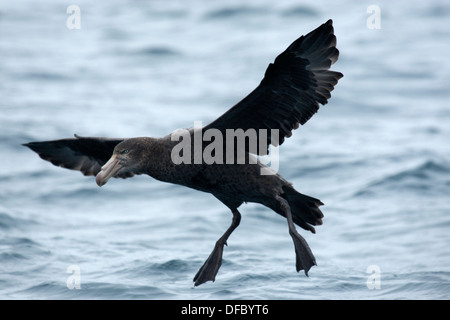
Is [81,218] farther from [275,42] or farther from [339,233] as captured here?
[275,42]

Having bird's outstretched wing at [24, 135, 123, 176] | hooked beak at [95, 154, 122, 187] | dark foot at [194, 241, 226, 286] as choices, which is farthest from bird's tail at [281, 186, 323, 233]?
bird's outstretched wing at [24, 135, 123, 176]

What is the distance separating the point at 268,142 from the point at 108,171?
163cm

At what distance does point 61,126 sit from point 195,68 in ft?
16.0

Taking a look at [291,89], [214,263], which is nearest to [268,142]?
[291,89]

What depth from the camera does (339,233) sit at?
1236 cm

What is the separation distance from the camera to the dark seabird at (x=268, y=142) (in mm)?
8016

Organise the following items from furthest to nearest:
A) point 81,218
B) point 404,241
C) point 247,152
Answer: point 81,218 → point 404,241 → point 247,152

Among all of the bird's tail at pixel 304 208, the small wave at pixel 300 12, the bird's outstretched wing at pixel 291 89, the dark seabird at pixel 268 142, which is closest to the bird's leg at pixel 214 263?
the dark seabird at pixel 268 142

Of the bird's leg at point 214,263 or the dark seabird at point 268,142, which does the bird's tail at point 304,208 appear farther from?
the bird's leg at point 214,263

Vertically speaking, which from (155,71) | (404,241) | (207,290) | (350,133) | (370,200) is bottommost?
(207,290)

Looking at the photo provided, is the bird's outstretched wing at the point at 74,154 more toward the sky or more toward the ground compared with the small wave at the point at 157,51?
more toward the ground

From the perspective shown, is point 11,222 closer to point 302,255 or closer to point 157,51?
point 302,255

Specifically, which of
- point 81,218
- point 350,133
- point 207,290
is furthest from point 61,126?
point 207,290

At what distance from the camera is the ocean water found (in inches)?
408
